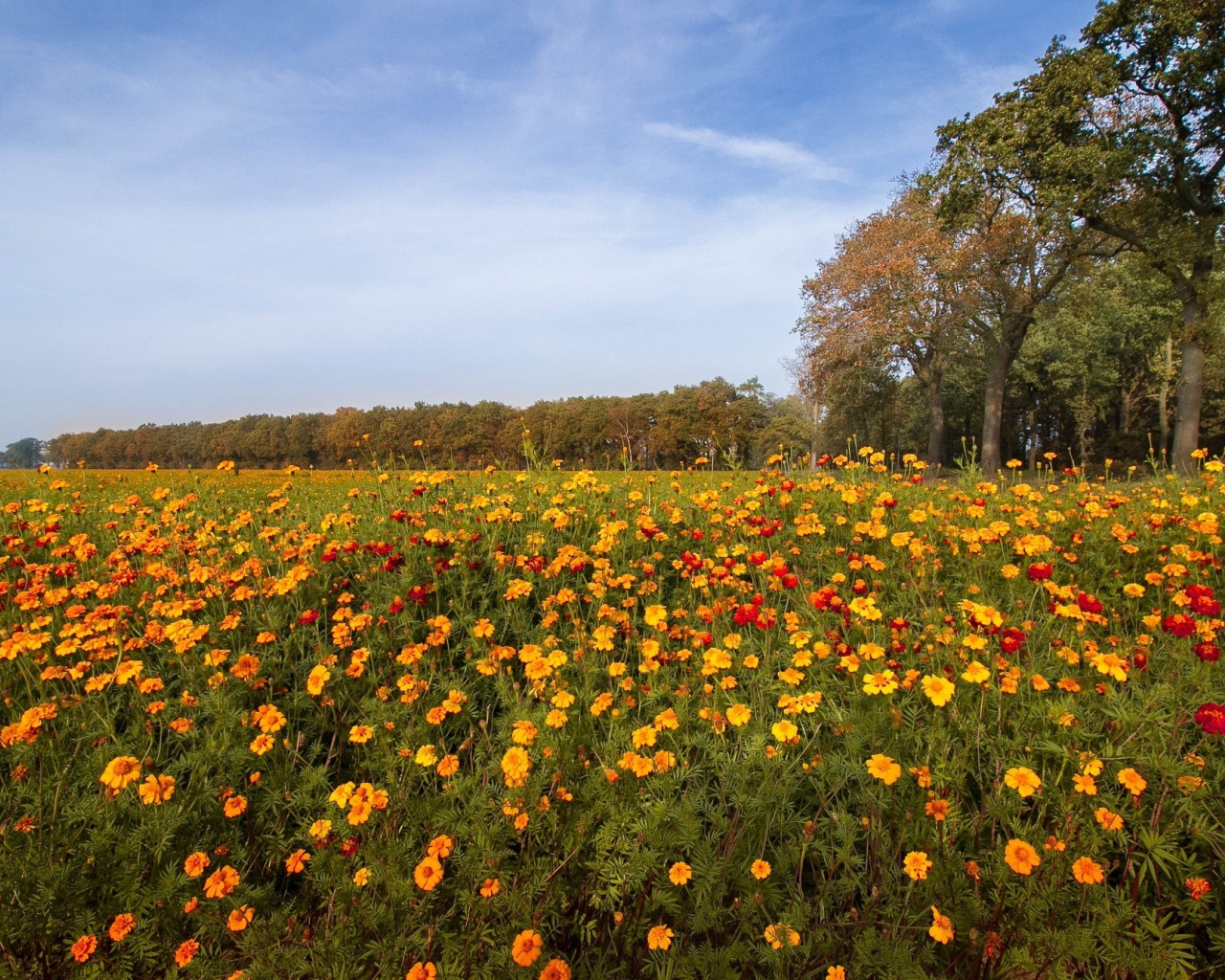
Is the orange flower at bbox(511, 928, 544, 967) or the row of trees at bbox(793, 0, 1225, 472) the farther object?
the row of trees at bbox(793, 0, 1225, 472)

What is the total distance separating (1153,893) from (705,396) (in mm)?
63348

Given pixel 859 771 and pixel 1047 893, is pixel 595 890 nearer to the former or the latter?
pixel 859 771

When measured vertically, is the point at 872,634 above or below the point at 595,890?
above

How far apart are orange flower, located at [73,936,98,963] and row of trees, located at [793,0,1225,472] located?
9054 millimetres

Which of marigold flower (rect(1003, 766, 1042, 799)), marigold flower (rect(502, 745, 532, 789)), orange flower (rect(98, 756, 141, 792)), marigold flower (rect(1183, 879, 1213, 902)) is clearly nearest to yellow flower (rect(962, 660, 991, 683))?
marigold flower (rect(1003, 766, 1042, 799))

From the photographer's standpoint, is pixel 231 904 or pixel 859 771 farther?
pixel 859 771

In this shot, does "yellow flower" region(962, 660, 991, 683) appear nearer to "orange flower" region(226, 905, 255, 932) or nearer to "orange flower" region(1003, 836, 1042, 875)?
"orange flower" region(1003, 836, 1042, 875)

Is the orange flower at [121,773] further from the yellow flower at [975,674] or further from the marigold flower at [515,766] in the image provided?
the yellow flower at [975,674]

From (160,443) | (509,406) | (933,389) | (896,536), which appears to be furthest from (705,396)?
(160,443)

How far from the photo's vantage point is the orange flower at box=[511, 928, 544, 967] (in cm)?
152

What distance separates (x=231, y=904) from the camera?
1.89 meters

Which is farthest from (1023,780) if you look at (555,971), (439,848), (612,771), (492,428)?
(492,428)

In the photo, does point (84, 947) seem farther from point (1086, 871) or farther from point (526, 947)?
point (1086, 871)

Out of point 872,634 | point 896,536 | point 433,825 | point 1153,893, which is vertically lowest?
point 1153,893
